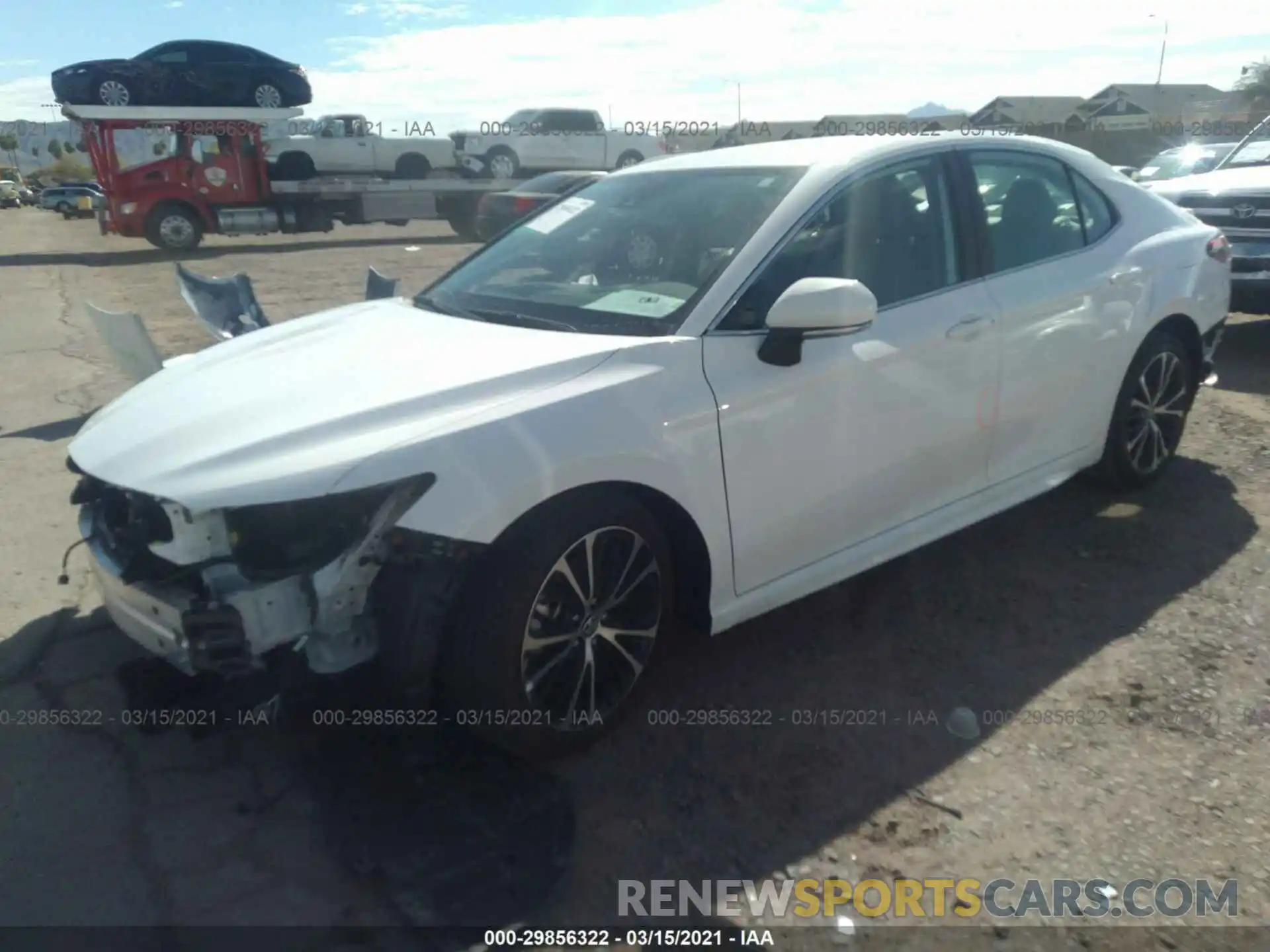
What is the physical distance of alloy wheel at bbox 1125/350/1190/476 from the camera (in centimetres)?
454

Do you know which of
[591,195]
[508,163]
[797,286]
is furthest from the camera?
[508,163]

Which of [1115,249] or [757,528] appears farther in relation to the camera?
[1115,249]

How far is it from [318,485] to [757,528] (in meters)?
1.33

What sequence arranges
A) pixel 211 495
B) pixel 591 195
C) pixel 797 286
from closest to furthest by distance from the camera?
pixel 211 495 < pixel 797 286 < pixel 591 195

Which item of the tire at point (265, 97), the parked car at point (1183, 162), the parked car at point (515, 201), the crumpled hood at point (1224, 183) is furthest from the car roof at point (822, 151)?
the tire at point (265, 97)

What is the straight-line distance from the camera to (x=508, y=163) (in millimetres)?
25141

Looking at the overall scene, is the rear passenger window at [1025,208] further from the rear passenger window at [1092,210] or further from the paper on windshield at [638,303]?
the paper on windshield at [638,303]

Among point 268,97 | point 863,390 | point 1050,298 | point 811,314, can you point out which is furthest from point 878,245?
point 268,97

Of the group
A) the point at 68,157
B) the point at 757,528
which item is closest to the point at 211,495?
the point at 757,528

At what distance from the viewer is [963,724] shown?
3.11 meters

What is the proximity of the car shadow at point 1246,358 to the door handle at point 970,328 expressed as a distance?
12.5 feet

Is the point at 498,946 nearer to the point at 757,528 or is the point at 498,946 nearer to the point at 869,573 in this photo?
the point at 757,528

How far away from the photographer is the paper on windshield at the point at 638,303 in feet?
10.3

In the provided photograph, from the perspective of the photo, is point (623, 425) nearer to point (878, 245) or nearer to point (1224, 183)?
point (878, 245)
